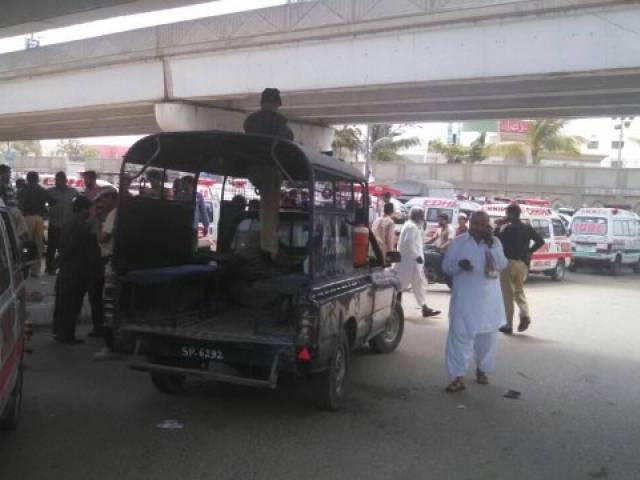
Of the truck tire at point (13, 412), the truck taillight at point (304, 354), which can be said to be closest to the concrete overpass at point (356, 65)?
the truck taillight at point (304, 354)

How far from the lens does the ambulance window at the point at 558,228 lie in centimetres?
1966

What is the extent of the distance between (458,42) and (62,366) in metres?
9.12

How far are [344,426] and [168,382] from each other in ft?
5.64

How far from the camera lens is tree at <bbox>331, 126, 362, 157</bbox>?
1890 inches

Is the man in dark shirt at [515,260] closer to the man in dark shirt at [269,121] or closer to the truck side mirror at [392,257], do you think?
the truck side mirror at [392,257]

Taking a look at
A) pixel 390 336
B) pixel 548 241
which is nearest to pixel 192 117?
pixel 548 241

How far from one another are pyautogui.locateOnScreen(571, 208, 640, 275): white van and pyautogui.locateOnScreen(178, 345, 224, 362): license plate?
751 inches

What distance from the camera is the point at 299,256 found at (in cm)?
722

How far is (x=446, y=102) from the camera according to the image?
1672 cm

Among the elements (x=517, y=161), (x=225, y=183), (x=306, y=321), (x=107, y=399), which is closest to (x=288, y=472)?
(x=306, y=321)

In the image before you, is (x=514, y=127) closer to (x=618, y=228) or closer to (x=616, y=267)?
(x=616, y=267)

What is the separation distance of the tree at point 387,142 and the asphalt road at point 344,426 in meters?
42.9

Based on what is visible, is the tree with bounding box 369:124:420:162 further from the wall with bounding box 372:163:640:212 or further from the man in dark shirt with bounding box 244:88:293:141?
the man in dark shirt with bounding box 244:88:293:141

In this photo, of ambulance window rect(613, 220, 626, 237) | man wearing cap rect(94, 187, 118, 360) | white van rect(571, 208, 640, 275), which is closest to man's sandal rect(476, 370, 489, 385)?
man wearing cap rect(94, 187, 118, 360)
